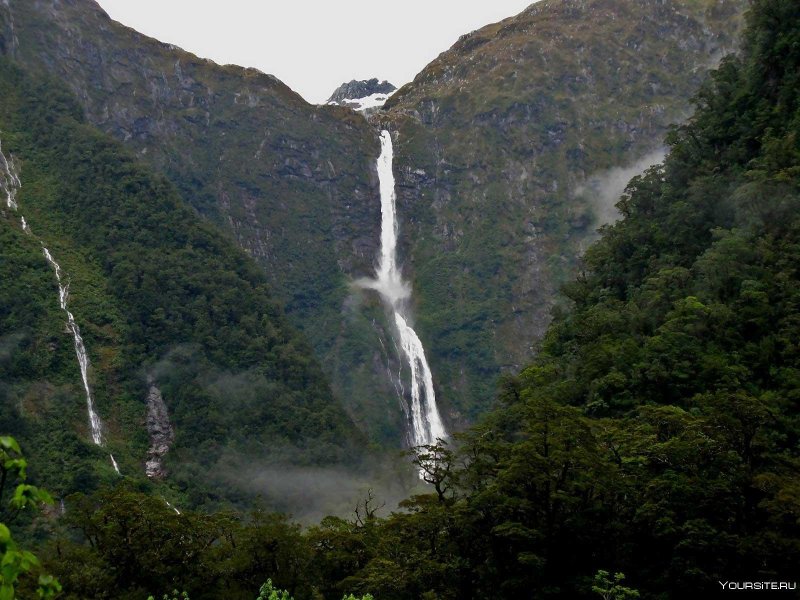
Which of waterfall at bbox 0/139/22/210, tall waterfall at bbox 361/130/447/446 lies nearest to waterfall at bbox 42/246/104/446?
waterfall at bbox 0/139/22/210

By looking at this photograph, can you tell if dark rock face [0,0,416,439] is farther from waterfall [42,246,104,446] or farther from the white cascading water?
waterfall [42,246,104,446]

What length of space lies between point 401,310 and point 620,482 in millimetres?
90667

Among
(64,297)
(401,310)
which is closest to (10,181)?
(64,297)

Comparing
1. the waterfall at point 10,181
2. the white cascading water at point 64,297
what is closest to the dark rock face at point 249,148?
the waterfall at point 10,181

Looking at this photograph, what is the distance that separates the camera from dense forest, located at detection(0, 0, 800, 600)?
76.8 feet

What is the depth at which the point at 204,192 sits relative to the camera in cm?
12088

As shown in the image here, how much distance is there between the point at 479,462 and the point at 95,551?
14122mm

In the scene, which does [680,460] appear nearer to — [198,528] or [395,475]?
[198,528]

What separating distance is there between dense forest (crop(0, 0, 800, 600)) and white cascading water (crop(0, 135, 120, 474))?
41148mm

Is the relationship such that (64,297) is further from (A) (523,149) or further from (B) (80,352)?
(A) (523,149)

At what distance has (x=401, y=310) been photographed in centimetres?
11469

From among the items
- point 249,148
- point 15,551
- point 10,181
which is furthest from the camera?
point 249,148

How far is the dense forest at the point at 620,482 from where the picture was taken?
23422 millimetres

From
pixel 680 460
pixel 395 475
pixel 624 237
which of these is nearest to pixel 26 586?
pixel 680 460
